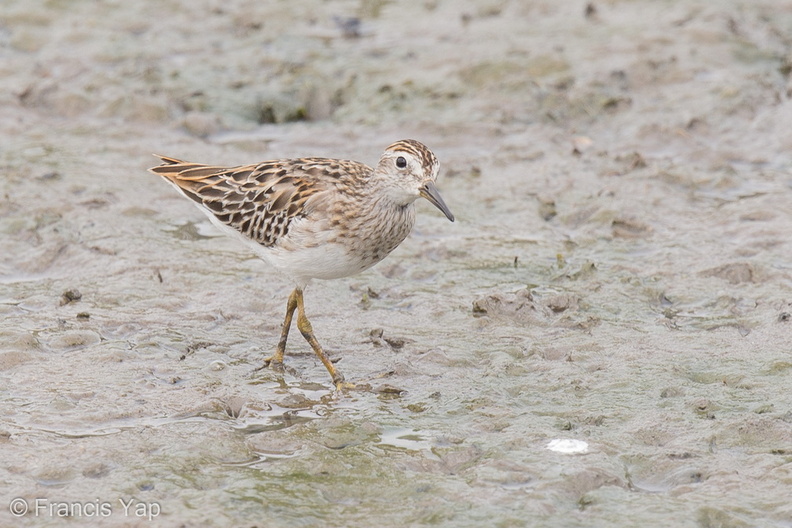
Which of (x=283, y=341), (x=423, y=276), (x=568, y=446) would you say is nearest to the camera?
A: (x=568, y=446)

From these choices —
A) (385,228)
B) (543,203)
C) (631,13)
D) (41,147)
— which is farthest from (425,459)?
(631,13)

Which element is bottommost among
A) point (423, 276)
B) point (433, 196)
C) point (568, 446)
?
point (568, 446)

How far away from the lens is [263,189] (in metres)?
8.82

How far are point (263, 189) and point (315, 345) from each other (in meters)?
1.33

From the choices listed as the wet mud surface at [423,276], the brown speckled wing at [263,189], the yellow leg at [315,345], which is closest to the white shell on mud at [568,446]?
the wet mud surface at [423,276]

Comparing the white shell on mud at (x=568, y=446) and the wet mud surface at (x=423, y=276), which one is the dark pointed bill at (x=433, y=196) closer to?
the wet mud surface at (x=423, y=276)

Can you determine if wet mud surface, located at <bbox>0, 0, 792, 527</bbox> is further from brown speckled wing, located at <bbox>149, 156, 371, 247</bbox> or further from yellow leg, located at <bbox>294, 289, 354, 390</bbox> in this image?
brown speckled wing, located at <bbox>149, 156, 371, 247</bbox>

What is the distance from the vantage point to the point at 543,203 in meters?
11.5

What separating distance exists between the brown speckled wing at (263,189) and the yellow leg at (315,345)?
565mm

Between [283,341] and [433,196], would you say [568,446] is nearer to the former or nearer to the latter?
[433,196]

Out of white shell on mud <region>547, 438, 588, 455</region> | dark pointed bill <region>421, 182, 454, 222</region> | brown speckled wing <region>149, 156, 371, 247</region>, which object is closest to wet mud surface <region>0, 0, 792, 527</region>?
white shell on mud <region>547, 438, 588, 455</region>

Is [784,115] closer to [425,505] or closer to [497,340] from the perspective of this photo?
[497,340]

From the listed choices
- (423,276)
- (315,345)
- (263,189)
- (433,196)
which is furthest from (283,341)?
(423,276)

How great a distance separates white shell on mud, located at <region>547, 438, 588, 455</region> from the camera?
23.7 ft
